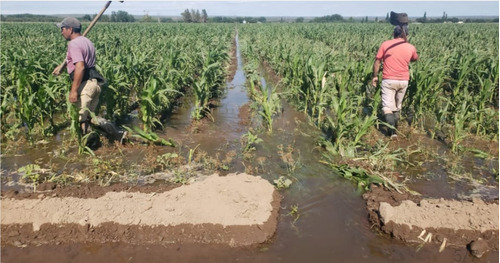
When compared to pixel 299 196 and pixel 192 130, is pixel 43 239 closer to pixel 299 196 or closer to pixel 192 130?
pixel 299 196

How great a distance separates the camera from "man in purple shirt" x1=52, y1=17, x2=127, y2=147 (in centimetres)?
427

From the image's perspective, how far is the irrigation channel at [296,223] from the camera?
2.78 metres

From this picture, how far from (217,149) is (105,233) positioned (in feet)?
7.52

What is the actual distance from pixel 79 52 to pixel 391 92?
473 centimetres

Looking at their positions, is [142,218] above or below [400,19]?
below

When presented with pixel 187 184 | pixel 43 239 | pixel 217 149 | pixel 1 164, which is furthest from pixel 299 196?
pixel 1 164

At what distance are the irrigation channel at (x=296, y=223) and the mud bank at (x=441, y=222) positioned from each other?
3.3 inches

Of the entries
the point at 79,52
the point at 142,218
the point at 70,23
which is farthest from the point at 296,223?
the point at 70,23

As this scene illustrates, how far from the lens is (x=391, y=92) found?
5613mm

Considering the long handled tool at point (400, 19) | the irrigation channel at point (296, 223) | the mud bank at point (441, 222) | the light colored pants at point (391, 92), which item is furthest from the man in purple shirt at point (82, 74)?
the long handled tool at point (400, 19)

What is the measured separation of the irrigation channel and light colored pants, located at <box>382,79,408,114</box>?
4.05 ft

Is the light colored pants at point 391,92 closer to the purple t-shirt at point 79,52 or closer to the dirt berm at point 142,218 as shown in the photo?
the dirt berm at point 142,218

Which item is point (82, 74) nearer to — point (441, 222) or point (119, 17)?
point (441, 222)

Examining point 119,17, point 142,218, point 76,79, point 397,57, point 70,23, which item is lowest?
point 142,218
